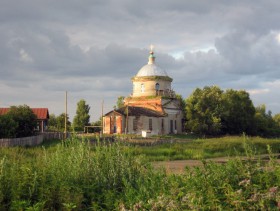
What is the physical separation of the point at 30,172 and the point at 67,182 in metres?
0.58

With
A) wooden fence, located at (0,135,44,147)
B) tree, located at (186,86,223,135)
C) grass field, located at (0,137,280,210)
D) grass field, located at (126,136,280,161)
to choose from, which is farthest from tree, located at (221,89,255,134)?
grass field, located at (0,137,280,210)

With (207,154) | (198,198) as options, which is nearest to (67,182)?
(198,198)

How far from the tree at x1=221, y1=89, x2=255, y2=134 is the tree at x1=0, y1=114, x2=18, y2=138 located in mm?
28577

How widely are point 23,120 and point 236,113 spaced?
1202 inches

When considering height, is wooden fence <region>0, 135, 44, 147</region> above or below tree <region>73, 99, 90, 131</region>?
below

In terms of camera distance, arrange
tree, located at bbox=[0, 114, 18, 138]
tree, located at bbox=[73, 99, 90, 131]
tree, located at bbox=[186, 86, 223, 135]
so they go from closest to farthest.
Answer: tree, located at bbox=[0, 114, 18, 138], tree, located at bbox=[186, 86, 223, 135], tree, located at bbox=[73, 99, 90, 131]

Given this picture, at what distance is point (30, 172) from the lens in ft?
21.3

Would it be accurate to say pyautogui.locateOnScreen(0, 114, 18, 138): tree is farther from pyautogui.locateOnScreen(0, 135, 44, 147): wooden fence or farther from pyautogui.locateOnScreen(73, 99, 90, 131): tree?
pyautogui.locateOnScreen(73, 99, 90, 131): tree

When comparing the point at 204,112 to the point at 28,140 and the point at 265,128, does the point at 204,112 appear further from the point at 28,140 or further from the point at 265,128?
the point at 28,140

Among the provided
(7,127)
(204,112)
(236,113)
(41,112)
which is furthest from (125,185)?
(236,113)

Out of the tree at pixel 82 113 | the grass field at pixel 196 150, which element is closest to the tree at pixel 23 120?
the grass field at pixel 196 150

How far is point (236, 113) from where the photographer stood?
56656 mm

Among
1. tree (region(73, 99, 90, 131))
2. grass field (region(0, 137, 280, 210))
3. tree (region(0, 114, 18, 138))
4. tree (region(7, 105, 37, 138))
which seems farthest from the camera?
tree (region(73, 99, 90, 131))

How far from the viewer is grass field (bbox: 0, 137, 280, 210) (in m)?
5.06
